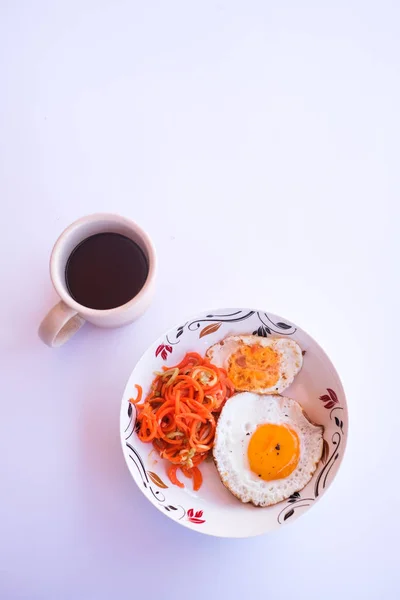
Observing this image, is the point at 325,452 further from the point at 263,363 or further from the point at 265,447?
the point at 263,363

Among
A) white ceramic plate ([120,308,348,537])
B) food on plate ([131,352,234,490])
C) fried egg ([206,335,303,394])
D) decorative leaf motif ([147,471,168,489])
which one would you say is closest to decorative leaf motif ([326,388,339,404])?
white ceramic plate ([120,308,348,537])

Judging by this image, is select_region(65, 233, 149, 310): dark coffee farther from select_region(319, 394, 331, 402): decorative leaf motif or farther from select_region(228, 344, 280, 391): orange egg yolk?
select_region(319, 394, 331, 402): decorative leaf motif

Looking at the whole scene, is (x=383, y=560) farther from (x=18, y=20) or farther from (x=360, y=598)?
(x=18, y=20)

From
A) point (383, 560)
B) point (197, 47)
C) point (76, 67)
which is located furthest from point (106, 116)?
point (383, 560)

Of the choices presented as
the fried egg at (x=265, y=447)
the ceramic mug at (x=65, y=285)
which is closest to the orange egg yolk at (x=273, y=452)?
the fried egg at (x=265, y=447)

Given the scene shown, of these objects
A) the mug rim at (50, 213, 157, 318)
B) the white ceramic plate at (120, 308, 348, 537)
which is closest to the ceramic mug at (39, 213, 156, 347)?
the mug rim at (50, 213, 157, 318)

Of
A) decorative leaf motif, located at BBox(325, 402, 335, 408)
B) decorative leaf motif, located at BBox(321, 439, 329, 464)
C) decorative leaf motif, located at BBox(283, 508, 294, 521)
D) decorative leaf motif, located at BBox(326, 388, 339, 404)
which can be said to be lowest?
decorative leaf motif, located at BBox(283, 508, 294, 521)

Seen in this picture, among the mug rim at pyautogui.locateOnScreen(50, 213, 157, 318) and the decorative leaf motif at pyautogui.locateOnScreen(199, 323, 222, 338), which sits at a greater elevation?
the mug rim at pyautogui.locateOnScreen(50, 213, 157, 318)

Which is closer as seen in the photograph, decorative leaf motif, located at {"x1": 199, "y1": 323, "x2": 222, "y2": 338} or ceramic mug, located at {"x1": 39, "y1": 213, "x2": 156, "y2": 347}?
ceramic mug, located at {"x1": 39, "y1": 213, "x2": 156, "y2": 347}
